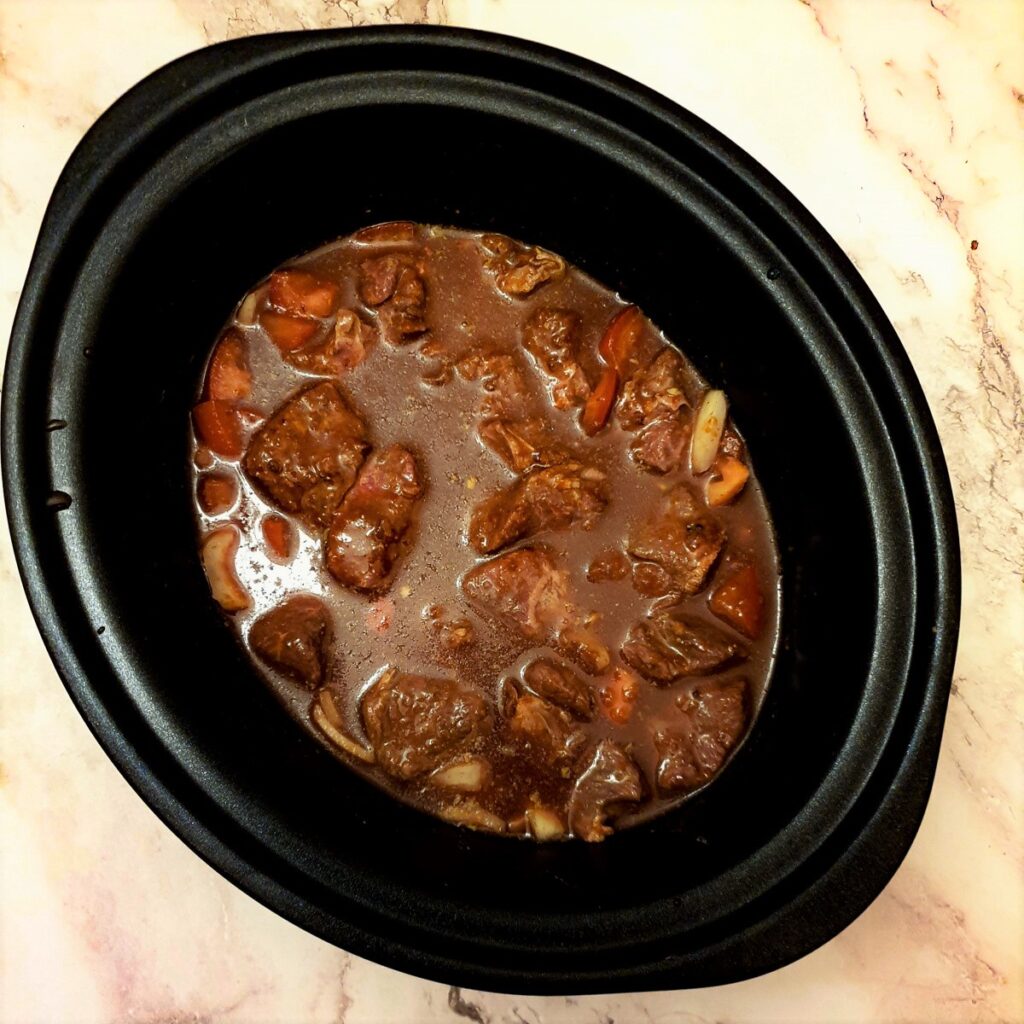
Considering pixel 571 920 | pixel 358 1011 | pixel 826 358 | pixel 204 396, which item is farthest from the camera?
pixel 204 396

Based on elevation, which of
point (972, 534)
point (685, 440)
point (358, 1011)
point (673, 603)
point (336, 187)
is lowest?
point (358, 1011)

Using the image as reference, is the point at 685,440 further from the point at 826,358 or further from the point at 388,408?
the point at 388,408

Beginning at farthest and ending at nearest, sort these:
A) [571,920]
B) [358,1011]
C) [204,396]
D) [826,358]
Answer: [204,396] → [358,1011] → [826,358] → [571,920]

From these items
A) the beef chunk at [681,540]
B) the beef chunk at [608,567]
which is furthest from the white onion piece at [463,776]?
the beef chunk at [681,540]

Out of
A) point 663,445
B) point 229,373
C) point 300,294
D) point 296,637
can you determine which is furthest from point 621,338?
point 296,637

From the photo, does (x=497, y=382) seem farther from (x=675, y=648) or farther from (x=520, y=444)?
(x=675, y=648)

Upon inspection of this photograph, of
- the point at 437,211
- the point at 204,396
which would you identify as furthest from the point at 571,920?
the point at 437,211

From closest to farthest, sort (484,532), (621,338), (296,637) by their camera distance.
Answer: (296,637), (484,532), (621,338)

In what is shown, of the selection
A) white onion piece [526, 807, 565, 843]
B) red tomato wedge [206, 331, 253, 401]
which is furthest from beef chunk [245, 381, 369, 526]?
white onion piece [526, 807, 565, 843]
